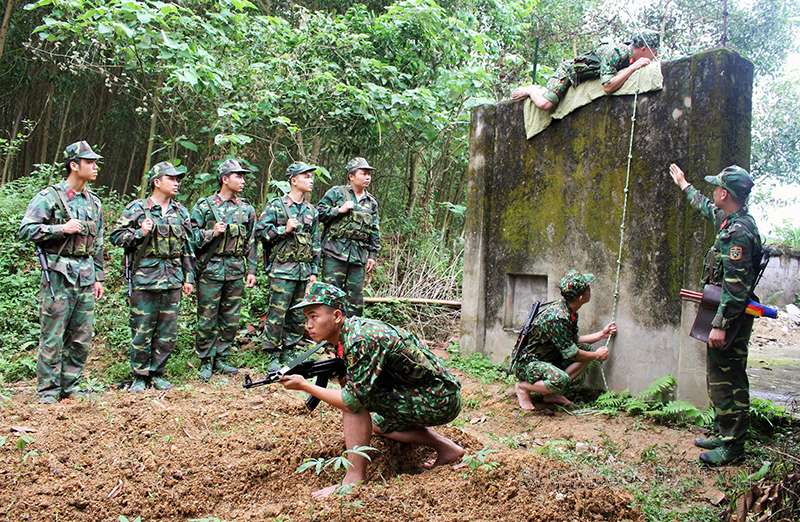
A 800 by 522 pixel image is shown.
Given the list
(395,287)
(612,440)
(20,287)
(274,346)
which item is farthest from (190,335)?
(612,440)

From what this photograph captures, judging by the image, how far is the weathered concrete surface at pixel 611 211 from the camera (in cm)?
490

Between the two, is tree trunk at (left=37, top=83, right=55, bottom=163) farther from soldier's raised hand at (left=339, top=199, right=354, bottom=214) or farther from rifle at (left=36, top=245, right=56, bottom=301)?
soldier's raised hand at (left=339, top=199, right=354, bottom=214)

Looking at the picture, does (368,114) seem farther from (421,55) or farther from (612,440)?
(612,440)

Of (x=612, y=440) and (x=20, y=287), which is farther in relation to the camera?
(x=20, y=287)

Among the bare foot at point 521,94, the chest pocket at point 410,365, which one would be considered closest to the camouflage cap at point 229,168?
the bare foot at point 521,94

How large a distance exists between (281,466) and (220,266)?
2923 mm

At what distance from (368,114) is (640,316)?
4.73 meters

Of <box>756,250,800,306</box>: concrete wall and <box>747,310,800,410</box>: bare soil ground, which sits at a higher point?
<box>756,250,800,306</box>: concrete wall

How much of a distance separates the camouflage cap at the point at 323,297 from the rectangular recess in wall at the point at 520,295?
3.44 metres

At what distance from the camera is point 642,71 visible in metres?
5.37

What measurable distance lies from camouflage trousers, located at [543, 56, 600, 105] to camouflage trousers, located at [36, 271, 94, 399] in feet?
15.6

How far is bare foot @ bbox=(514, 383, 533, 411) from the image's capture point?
5184 millimetres

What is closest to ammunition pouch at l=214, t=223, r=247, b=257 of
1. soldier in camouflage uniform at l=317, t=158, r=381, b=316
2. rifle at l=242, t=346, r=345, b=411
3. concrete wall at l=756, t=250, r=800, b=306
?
soldier in camouflage uniform at l=317, t=158, r=381, b=316

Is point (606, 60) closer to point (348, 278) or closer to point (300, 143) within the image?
point (348, 278)
